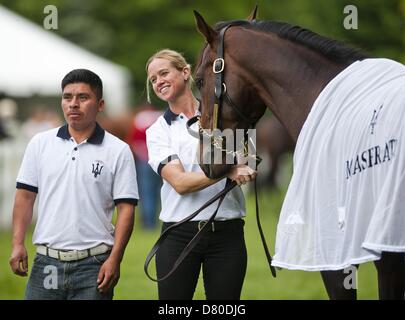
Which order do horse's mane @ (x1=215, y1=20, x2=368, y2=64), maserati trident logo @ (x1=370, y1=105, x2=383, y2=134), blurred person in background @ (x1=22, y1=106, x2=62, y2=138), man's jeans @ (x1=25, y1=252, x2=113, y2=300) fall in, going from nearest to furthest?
maserati trident logo @ (x1=370, y1=105, x2=383, y2=134)
horse's mane @ (x1=215, y1=20, x2=368, y2=64)
man's jeans @ (x1=25, y1=252, x2=113, y2=300)
blurred person in background @ (x1=22, y1=106, x2=62, y2=138)

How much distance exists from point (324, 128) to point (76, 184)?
1.41m

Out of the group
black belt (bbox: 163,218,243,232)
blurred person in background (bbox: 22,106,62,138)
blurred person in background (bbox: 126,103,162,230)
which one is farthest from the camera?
blurred person in background (bbox: 22,106,62,138)

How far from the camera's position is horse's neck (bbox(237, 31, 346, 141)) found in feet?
14.3

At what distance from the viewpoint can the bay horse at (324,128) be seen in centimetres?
375

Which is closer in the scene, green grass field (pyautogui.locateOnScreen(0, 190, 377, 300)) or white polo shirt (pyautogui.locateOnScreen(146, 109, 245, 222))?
white polo shirt (pyautogui.locateOnScreen(146, 109, 245, 222))

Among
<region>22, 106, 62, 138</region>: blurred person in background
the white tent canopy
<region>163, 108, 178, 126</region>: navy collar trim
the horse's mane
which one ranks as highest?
the white tent canopy

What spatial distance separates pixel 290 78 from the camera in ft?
14.6

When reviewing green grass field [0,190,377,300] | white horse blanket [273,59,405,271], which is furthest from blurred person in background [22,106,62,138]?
white horse blanket [273,59,405,271]

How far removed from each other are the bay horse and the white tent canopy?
14.8 meters

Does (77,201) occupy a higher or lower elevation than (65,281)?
higher

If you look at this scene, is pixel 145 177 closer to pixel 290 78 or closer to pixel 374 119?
pixel 290 78

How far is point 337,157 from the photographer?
3963mm

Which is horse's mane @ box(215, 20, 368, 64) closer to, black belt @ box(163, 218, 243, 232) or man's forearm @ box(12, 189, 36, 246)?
black belt @ box(163, 218, 243, 232)

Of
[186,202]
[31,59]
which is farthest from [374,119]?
[31,59]
